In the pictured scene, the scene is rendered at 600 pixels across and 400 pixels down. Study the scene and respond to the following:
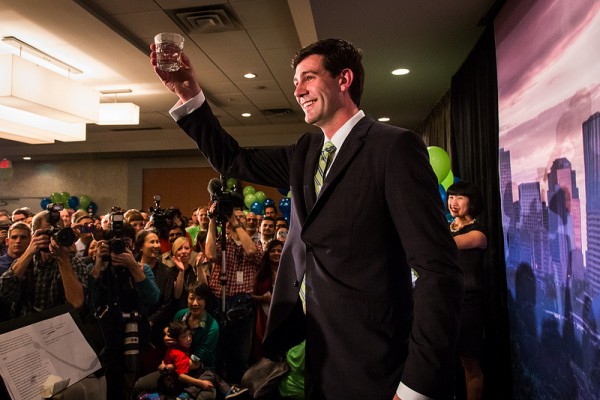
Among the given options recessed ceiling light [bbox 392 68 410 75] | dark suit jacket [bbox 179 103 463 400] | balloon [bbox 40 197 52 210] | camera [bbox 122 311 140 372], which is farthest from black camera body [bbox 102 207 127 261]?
balloon [bbox 40 197 52 210]

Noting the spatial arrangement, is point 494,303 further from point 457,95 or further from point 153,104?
point 153,104

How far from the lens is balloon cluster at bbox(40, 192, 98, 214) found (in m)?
10.4

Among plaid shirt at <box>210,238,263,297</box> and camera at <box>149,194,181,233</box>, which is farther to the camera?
camera at <box>149,194,181,233</box>

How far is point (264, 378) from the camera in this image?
3.04m

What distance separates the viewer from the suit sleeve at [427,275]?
2.62 feet

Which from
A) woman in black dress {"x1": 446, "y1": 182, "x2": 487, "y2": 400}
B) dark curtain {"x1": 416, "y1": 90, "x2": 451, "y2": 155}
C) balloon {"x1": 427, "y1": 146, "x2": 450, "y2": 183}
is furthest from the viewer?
dark curtain {"x1": 416, "y1": 90, "x2": 451, "y2": 155}

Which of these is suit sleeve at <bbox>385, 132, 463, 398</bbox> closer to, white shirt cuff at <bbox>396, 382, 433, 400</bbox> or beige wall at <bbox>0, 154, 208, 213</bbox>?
white shirt cuff at <bbox>396, 382, 433, 400</bbox>

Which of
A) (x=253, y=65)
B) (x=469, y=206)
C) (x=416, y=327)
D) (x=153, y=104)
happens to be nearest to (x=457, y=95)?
(x=469, y=206)

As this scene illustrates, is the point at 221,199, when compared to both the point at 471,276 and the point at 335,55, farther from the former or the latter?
the point at 335,55

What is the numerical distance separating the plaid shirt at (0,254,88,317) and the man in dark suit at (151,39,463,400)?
1735 mm

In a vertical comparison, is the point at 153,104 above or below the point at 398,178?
above

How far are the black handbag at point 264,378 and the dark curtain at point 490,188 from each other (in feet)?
4.57

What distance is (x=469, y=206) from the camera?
9.34ft

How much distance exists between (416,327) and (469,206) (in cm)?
219
